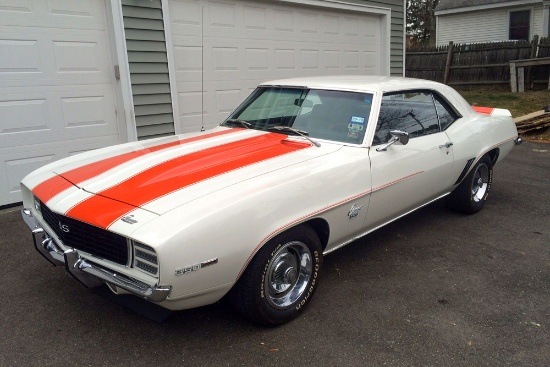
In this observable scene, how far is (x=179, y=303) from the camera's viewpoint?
2.52 metres

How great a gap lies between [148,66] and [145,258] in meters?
4.43

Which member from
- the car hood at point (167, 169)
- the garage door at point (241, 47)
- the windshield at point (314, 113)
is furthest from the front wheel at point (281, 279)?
the garage door at point (241, 47)

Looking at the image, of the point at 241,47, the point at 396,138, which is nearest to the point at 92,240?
the point at 396,138

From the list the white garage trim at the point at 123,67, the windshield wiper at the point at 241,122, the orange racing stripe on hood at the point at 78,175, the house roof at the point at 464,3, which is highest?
the house roof at the point at 464,3

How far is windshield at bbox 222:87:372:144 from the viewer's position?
12.1ft

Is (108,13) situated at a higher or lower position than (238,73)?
higher

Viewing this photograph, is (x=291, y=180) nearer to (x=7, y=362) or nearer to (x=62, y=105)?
(x=7, y=362)

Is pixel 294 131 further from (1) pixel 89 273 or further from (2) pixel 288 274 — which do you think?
(1) pixel 89 273

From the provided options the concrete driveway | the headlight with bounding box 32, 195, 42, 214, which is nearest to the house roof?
the concrete driveway

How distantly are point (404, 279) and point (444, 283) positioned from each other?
0.29 metres

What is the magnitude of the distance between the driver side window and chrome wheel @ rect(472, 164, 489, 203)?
3.36 feet

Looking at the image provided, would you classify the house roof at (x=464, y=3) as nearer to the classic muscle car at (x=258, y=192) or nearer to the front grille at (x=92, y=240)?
the classic muscle car at (x=258, y=192)

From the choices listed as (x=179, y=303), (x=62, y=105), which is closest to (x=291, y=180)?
(x=179, y=303)

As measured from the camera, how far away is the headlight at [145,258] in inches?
92.7
